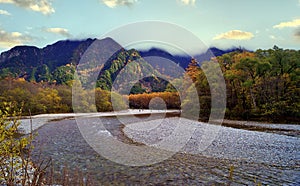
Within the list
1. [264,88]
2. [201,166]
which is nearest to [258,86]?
[264,88]

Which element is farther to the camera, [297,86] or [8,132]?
[297,86]

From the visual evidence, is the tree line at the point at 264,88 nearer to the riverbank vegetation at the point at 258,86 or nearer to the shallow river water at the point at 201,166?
the riverbank vegetation at the point at 258,86

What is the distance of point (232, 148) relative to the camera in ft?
52.0

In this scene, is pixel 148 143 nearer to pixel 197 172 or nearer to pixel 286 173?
pixel 197 172

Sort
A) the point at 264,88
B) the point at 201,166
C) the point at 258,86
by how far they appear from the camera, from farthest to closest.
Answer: the point at 258,86
the point at 264,88
the point at 201,166

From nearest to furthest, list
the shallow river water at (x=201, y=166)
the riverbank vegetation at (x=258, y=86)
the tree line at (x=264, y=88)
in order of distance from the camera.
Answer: the shallow river water at (x=201, y=166), the tree line at (x=264, y=88), the riverbank vegetation at (x=258, y=86)

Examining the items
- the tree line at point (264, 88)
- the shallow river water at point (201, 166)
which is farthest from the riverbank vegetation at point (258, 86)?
the shallow river water at point (201, 166)

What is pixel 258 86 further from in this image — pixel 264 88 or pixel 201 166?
pixel 201 166

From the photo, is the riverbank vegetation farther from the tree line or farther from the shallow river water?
the shallow river water

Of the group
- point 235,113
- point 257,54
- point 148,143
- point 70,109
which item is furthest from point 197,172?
point 70,109

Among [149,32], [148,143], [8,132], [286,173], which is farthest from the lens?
Result: [149,32]

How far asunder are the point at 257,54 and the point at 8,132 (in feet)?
147

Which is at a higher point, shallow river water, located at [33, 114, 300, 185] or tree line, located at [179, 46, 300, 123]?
tree line, located at [179, 46, 300, 123]

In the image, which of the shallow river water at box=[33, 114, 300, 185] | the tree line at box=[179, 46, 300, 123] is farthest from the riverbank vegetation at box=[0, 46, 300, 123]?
the shallow river water at box=[33, 114, 300, 185]
